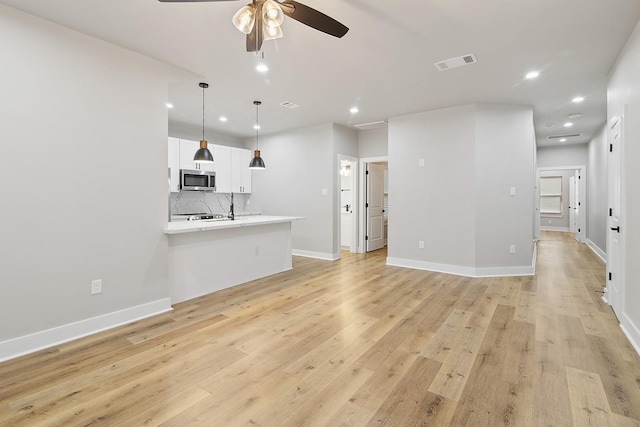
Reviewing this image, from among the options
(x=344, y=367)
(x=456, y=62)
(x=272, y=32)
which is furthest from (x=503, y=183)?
(x=272, y=32)

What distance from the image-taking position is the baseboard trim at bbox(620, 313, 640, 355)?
2488 millimetres

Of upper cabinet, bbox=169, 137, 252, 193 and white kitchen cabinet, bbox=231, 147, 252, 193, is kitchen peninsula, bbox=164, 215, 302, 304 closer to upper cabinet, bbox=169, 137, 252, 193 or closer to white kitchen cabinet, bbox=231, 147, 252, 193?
upper cabinet, bbox=169, 137, 252, 193

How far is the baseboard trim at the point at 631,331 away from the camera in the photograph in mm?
2488

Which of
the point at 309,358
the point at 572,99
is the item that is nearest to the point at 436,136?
the point at 572,99

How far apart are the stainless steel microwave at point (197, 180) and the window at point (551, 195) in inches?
438

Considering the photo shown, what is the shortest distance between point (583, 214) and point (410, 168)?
6.35m

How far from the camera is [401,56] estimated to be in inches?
126

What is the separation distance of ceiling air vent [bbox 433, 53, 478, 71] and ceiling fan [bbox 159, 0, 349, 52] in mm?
1781

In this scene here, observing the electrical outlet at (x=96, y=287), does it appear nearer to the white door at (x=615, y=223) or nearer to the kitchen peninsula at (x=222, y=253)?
the kitchen peninsula at (x=222, y=253)

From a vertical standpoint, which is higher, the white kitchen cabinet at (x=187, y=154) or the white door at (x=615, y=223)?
the white kitchen cabinet at (x=187, y=154)

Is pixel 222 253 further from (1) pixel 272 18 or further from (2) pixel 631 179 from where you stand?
(2) pixel 631 179

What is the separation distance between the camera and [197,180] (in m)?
5.91

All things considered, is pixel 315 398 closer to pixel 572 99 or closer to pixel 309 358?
pixel 309 358

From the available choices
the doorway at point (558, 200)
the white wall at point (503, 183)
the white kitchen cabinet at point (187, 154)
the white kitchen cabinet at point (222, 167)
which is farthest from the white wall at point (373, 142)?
the doorway at point (558, 200)
